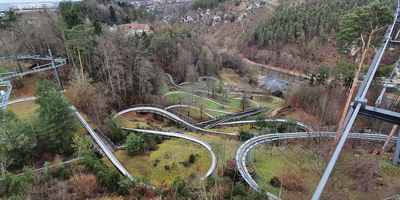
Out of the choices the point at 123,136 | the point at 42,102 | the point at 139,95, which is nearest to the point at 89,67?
the point at 139,95

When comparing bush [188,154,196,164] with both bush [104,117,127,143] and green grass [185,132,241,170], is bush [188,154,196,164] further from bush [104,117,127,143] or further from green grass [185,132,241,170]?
bush [104,117,127,143]

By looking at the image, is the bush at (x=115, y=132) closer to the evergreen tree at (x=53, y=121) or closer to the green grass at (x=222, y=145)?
the evergreen tree at (x=53, y=121)

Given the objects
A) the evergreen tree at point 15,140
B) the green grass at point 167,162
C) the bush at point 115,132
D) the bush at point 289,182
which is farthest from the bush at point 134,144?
the bush at point 289,182

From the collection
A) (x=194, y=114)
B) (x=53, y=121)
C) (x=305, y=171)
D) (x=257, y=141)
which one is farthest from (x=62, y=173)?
(x=194, y=114)

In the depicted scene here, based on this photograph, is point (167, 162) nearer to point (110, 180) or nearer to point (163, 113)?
point (110, 180)

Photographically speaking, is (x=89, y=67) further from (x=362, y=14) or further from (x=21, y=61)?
(x=362, y=14)

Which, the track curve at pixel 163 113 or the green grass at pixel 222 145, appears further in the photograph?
the track curve at pixel 163 113
